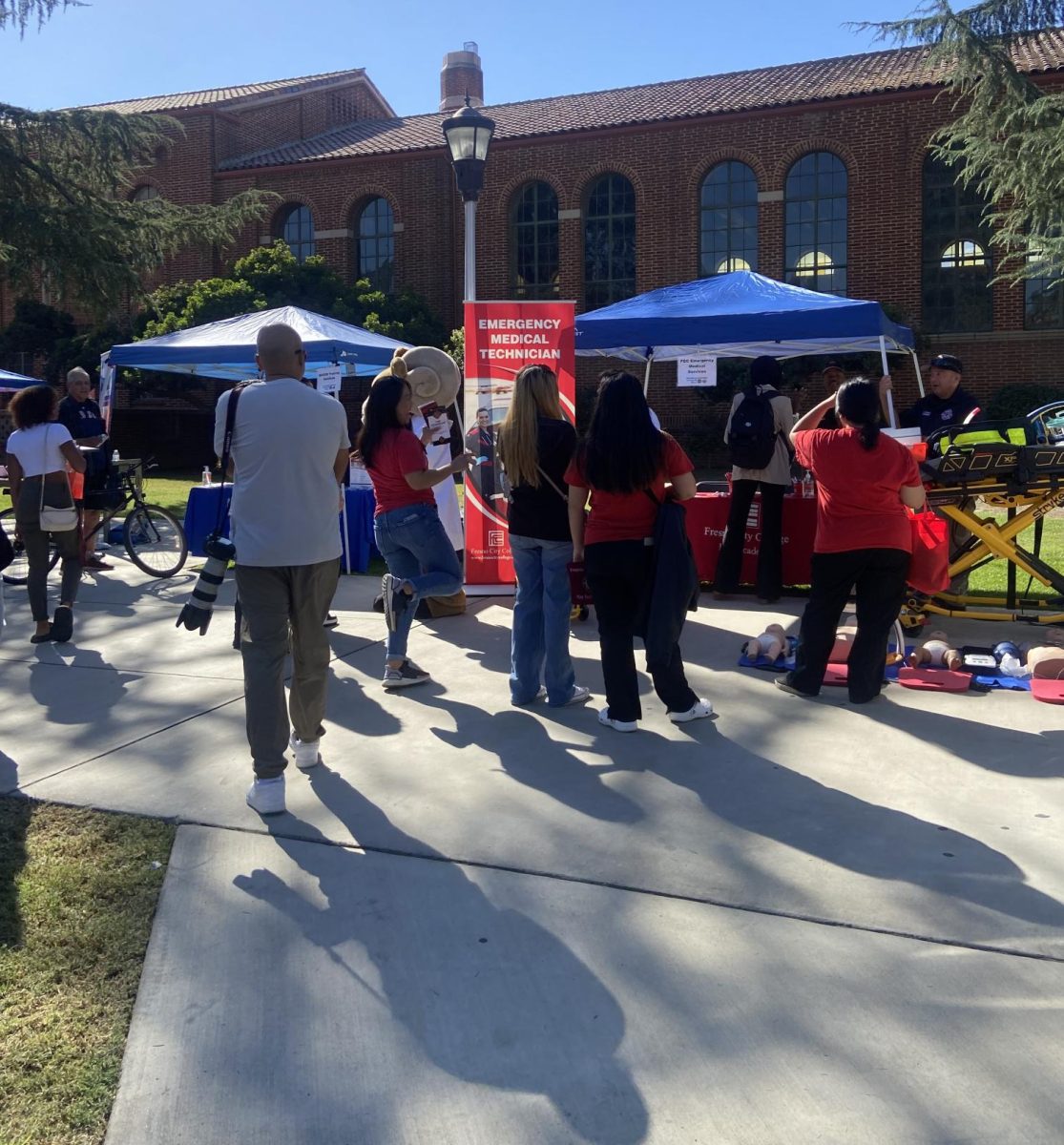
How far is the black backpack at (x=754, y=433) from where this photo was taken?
8.80 meters

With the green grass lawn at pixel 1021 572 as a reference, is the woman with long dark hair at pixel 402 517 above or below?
above

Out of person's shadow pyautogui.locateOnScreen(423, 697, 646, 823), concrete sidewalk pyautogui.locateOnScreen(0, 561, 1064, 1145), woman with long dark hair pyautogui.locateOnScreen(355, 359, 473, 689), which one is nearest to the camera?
concrete sidewalk pyautogui.locateOnScreen(0, 561, 1064, 1145)

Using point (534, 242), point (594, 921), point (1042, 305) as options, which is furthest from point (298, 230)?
point (594, 921)

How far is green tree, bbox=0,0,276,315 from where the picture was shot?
63.8 ft

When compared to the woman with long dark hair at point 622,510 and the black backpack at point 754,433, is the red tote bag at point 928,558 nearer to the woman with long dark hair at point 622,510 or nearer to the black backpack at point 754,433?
the woman with long dark hair at point 622,510

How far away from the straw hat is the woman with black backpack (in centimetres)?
247

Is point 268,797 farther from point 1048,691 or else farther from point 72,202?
point 72,202

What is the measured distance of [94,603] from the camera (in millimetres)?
9453

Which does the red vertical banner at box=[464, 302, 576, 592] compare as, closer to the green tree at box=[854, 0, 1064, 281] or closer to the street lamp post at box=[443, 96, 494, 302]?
the street lamp post at box=[443, 96, 494, 302]

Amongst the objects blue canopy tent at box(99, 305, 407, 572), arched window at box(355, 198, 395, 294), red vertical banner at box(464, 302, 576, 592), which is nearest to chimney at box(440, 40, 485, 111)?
arched window at box(355, 198, 395, 294)

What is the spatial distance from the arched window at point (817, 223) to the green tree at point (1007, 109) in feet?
21.6

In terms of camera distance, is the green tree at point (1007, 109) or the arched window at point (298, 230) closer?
the green tree at point (1007, 109)

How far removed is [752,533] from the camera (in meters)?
9.30

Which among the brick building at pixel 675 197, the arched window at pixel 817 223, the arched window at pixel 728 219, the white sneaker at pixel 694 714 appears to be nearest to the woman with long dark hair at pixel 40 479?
the white sneaker at pixel 694 714
